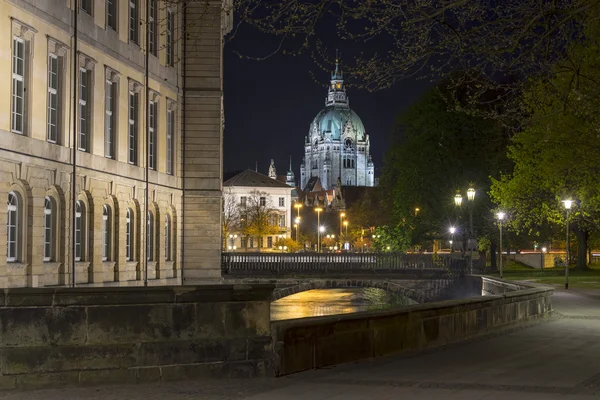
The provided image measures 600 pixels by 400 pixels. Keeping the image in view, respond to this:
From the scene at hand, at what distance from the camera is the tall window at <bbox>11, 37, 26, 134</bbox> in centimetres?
2923

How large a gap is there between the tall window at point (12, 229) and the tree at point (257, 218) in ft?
381

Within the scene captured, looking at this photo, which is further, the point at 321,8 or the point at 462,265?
the point at 462,265

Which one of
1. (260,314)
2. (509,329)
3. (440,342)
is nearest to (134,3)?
(509,329)

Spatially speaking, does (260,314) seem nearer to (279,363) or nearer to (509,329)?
(279,363)

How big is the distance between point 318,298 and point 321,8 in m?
56.4

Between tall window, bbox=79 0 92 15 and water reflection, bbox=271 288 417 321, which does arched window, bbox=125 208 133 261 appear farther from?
water reflection, bbox=271 288 417 321

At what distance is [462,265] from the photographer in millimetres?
60125

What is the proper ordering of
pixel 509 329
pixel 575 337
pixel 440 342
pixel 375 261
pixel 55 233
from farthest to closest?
pixel 375 261
pixel 55 233
pixel 509 329
pixel 575 337
pixel 440 342

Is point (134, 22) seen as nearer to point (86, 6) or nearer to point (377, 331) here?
point (86, 6)

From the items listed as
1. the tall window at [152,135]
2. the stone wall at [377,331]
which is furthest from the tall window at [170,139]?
the stone wall at [377,331]

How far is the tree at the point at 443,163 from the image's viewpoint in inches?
2709

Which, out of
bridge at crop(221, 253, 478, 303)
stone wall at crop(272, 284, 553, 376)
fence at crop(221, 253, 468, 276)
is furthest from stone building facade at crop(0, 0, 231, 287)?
fence at crop(221, 253, 468, 276)

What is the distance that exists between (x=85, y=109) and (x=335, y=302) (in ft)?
114

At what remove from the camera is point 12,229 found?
2941 cm
